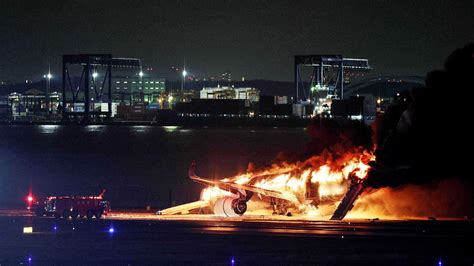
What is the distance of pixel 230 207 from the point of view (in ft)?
147

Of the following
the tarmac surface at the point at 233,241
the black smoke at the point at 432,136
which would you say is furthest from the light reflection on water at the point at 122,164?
the tarmac surface at the point at 233,241

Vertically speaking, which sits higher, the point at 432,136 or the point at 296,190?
the point at 432,136

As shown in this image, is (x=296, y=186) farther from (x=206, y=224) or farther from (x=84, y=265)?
(x=84, y=265)

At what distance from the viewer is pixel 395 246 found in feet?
107

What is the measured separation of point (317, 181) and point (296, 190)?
115 cm

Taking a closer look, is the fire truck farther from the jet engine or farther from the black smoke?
the black smoke

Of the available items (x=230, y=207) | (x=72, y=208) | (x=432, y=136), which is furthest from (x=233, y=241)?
(x=432, y=136)

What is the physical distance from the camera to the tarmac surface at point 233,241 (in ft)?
97.1

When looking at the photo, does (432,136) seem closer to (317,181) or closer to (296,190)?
(317,181)

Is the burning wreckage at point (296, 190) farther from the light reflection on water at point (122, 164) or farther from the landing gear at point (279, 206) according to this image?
the light reflection on water at point (122, 164)

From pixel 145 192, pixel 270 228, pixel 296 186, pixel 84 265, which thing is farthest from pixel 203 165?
pixel 84 265

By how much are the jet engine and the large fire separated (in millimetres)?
345

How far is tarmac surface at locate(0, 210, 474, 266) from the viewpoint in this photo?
2959cm

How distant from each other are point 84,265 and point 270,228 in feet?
36.9
